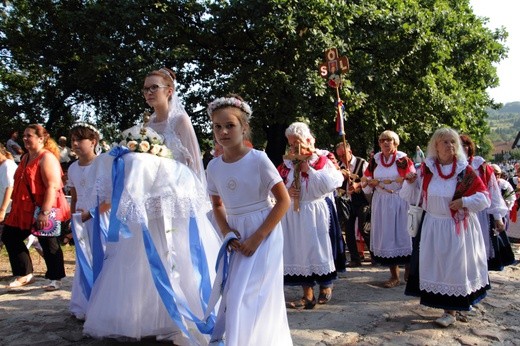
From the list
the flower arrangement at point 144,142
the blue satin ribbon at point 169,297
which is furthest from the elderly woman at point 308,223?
the blue satin ribbon at point 169,297

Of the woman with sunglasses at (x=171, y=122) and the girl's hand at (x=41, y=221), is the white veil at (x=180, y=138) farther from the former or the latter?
the girl's hand at (x=41, y=221)

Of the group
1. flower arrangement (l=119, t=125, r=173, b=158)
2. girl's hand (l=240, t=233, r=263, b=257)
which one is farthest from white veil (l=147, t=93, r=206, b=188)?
girl's hand (l=240, t=233, r=263, b=257)

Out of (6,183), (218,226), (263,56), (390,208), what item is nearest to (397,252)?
(390,208)

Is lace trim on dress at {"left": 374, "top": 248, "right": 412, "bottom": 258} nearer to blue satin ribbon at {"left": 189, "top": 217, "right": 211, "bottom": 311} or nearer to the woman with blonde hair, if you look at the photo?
blue satin ribbon at {"left": 189, "top": 217, "right": 211, "bottom": 311}

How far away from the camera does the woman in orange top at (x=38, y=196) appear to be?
606cm

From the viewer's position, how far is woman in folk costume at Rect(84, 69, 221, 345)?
150 inches

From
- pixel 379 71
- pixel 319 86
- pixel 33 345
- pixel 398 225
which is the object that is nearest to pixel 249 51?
pixel 319 86

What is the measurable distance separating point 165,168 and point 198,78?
43.8ft

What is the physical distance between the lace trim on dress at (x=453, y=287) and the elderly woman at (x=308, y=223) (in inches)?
43.5

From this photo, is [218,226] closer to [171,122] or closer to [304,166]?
[171,122]

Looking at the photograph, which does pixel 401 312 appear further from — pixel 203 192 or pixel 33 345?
pixel 33 345

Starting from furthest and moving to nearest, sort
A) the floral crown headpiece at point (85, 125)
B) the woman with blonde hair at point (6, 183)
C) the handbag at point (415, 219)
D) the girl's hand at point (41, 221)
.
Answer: the woman with blonde hair at point (6, 183) < the girl's hand at point (41, 221) < the floral crown headpiece at point (85, 125) < the handbag at point (415, 219)

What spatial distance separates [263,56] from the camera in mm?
15453

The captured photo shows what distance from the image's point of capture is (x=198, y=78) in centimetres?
1691
